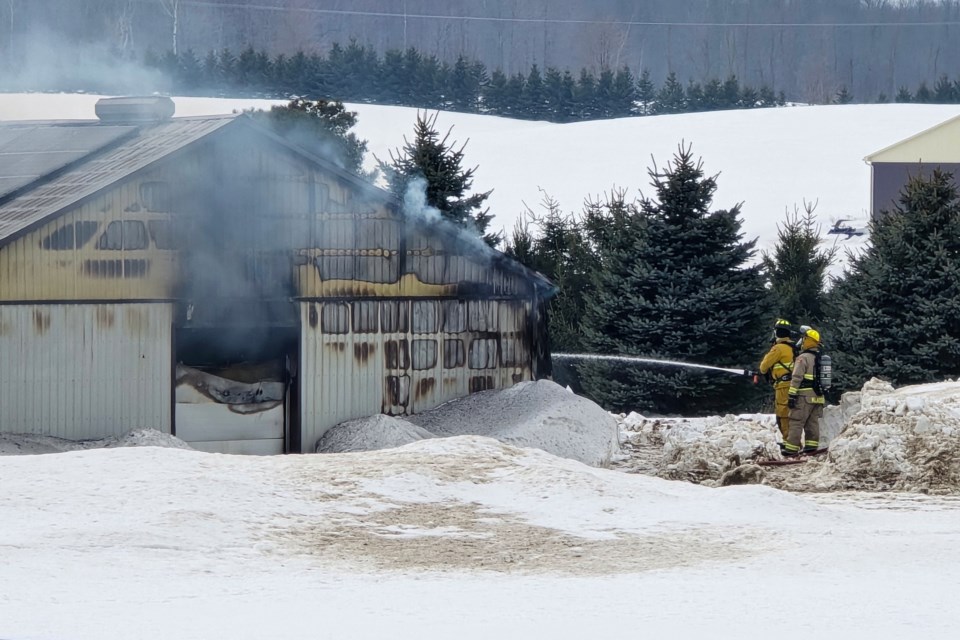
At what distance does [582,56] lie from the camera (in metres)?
113

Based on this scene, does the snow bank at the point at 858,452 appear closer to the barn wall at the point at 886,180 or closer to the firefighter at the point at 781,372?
the firefighter at the point at 781,372

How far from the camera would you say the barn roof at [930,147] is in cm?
4938

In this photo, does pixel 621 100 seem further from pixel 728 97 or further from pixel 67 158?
pixel 67 158

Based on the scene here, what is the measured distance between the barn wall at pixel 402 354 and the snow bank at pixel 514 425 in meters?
0.25

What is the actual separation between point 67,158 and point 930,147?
1405 inches

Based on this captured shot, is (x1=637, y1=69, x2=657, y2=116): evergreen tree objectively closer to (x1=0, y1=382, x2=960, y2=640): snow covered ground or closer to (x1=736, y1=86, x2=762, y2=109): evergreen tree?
(x1=736, y1=86, x2=762, y2=109): evergreen tree

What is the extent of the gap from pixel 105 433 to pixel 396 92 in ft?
206

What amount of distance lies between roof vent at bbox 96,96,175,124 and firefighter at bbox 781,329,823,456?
10.1 metres

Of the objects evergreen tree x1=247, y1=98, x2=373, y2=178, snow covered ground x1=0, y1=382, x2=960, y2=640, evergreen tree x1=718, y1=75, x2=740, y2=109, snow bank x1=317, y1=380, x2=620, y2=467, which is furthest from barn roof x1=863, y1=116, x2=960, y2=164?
snow covered ground x1=0, y1=382, x2=960, y2=640

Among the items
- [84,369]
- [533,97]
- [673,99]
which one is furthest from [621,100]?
[84,369]

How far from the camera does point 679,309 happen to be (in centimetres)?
2473

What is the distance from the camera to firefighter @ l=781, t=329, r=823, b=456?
18172 mm

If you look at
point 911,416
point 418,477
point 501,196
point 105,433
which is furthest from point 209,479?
point 501,196

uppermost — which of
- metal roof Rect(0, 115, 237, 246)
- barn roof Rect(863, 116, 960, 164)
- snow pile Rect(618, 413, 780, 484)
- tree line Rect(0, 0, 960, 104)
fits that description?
tree line Rect(0, 0, 960, 104)
